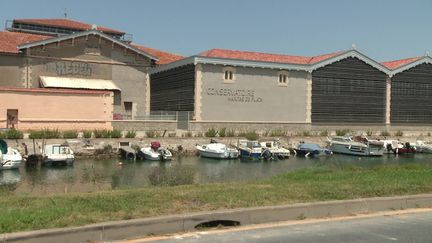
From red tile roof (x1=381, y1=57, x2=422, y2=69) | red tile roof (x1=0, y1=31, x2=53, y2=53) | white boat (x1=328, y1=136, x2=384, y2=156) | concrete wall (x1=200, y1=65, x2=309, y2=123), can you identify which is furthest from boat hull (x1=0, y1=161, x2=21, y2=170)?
red tile roof (x1=381, y1=57, x2=422, y2=69)

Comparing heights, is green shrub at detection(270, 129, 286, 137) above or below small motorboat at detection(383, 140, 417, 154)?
above

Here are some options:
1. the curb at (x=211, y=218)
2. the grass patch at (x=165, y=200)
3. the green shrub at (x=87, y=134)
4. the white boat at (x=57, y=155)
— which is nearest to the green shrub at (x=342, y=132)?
the green shrub at (x=87, y=134)

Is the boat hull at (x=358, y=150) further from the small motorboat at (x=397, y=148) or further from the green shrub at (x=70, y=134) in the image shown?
the green shrub at (x=70, y=134)

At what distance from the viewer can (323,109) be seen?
57969 mm

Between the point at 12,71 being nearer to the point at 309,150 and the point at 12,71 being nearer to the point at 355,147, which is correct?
the point at 309,150

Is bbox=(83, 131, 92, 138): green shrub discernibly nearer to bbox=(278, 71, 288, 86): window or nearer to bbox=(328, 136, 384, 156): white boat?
bbox=(278, 71, 288, 86): window

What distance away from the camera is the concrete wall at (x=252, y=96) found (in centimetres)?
5100

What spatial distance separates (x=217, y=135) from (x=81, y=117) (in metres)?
12.7

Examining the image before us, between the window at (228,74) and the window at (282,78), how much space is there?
578cm

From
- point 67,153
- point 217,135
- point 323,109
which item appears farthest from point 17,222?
point 323,109

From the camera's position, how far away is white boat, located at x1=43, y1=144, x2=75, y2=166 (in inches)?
1426

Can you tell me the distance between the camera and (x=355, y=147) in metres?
51.8

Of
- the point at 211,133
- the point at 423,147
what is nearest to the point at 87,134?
the point at 211,133

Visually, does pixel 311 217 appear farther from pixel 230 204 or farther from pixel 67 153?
pixel 67 153
